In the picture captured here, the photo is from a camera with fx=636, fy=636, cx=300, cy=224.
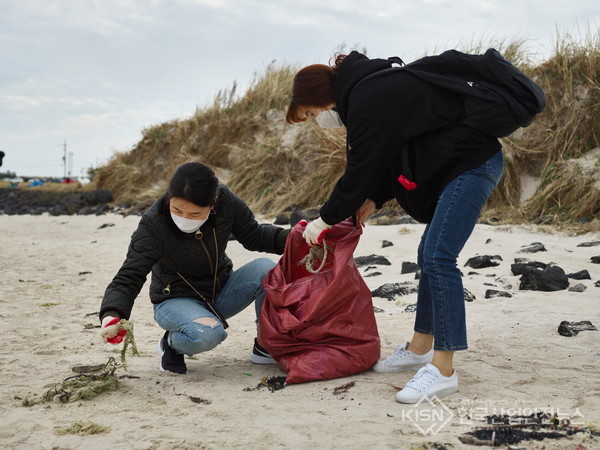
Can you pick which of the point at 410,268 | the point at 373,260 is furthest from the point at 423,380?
the point at 373,260

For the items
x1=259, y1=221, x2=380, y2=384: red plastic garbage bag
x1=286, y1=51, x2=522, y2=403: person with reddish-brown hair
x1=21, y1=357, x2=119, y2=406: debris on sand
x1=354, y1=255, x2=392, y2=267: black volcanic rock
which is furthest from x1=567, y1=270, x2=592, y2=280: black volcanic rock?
x1=21, y1=357, x2=119, y2=406: debris on sand

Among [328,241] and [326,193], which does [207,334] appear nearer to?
[328,241]

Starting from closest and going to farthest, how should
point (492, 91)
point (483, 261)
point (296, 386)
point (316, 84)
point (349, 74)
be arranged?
1. point (492, 91)
2. point (349, 74)
3. point (316, 84)
4. point (296, 386)
5. point (483, 261)

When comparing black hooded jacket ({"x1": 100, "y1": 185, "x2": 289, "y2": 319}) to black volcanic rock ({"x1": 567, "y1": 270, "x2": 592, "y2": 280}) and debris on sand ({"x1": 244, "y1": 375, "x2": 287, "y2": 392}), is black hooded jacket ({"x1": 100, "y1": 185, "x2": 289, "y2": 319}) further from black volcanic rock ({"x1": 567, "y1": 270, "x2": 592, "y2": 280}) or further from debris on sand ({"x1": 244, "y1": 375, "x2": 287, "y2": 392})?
black volcanic rock ({"x1": 567, "y1": 270, "x2": 592, "y2": 280})

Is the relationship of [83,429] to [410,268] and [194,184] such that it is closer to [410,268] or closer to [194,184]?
[194,184]

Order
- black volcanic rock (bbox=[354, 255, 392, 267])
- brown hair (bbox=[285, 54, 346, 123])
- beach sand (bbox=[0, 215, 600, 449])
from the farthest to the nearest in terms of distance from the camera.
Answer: black volcanic rock (bbox=[354, 255, 392, 267]) < brown hair (bbox=[285, 54, 346, 123]) < beach sand (bbox=[0, 215, 600, 449])

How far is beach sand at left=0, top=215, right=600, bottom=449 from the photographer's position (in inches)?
86.4

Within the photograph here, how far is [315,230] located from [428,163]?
0.58m

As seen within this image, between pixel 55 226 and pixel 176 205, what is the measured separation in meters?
9.54

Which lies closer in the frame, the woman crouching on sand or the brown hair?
the brown hair

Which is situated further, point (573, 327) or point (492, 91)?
point (573, 327)

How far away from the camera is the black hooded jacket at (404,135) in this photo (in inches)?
96.0

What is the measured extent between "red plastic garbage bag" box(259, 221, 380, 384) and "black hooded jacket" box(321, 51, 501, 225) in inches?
16.4

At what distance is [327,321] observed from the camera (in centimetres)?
291
